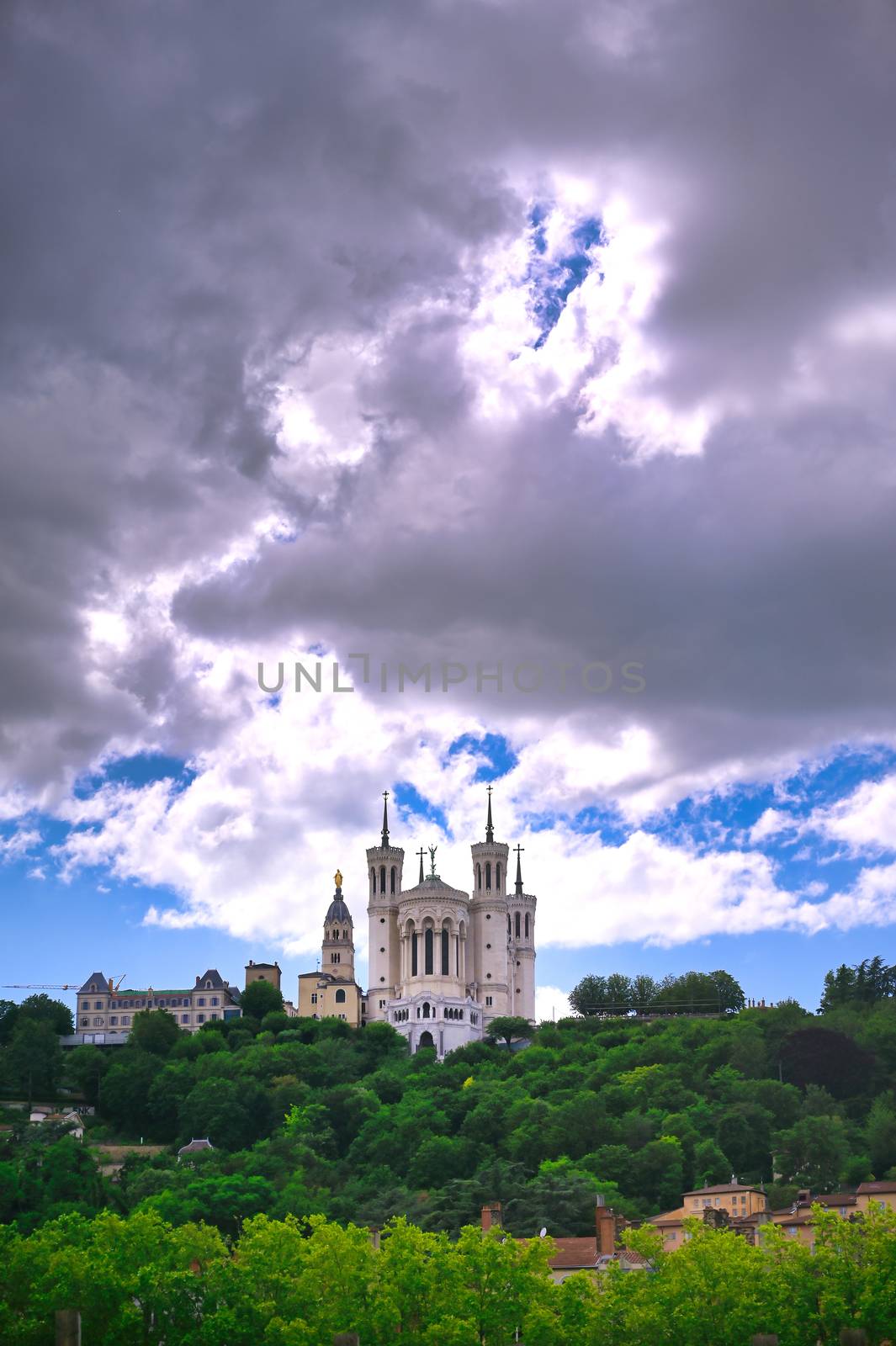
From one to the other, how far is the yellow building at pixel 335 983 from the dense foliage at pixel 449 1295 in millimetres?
83611

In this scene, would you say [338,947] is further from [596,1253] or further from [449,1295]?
[449,1295]

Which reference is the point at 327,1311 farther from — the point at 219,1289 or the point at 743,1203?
the point at 743,1203

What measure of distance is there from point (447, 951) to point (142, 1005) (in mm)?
27227

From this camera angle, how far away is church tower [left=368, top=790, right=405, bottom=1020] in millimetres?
149625

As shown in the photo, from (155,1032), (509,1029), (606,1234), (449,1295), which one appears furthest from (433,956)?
(449,1295)

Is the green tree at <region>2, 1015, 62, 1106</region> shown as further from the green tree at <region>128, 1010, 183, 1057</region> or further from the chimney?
the chimney

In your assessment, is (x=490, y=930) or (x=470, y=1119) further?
(x=490, y=930)

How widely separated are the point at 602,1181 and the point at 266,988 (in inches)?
2157

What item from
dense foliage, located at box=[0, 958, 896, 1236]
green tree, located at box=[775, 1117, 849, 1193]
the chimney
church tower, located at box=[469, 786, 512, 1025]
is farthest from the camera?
church tower, located at box=[469, 786, 512, 1025]

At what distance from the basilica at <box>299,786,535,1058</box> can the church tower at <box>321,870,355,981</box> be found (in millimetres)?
74

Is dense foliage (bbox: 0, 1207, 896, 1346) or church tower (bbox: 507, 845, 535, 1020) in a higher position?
church tower (bbox: 507, 845, 535, 1020)

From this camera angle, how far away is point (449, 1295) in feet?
194

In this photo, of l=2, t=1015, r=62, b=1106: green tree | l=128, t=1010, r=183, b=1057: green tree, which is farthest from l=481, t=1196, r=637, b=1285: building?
l=2, t=1015, r=62, b=1106: green tree

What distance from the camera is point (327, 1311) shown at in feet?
191
